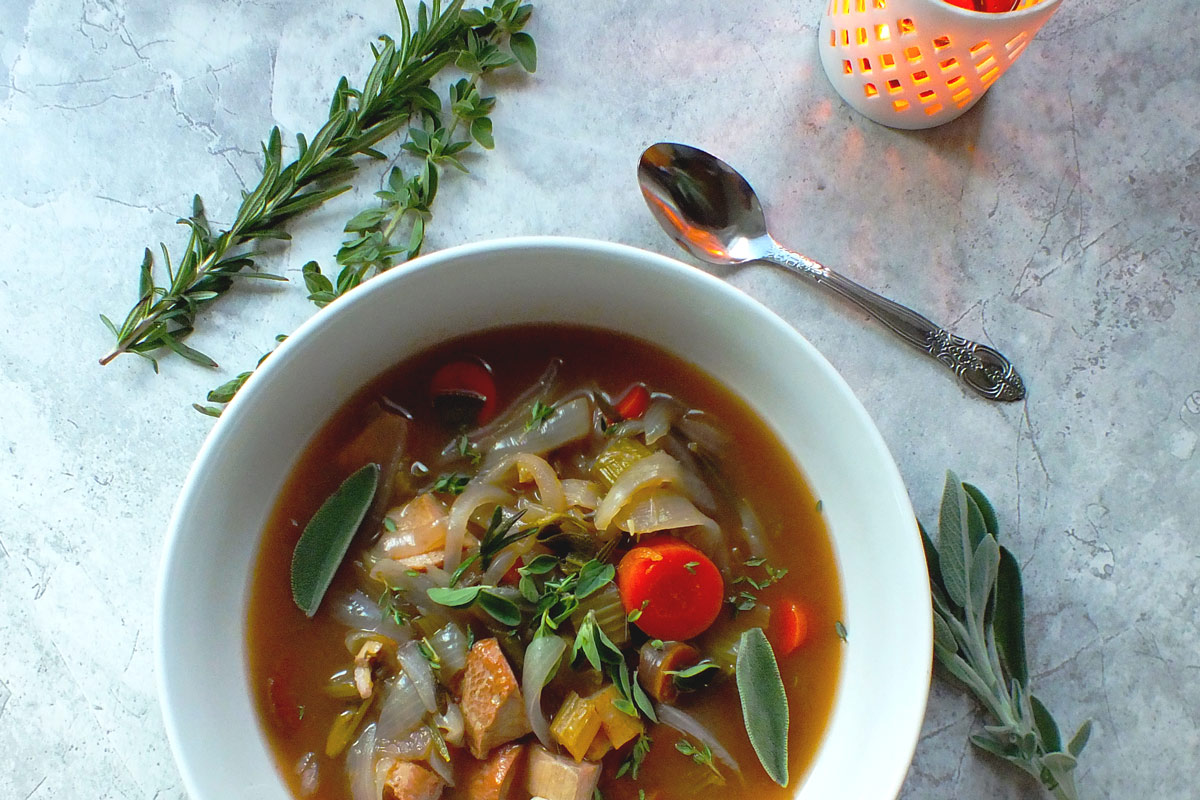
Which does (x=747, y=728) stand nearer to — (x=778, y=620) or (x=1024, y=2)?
(x=778, y=620)

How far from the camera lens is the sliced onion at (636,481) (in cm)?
168

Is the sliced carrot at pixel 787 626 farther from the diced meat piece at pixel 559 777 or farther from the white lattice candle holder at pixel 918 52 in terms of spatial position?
the white lattice candle holder at pixel 918 52

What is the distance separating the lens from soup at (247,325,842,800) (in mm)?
1667

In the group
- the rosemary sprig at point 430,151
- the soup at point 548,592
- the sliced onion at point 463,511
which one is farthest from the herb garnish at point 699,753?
the rosemary sprig at point 430,151

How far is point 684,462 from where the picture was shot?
1.79 m

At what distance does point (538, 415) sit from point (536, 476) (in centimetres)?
13

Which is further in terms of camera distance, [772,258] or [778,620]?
[772,258]

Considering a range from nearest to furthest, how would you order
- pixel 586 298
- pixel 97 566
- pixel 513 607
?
pixel 513 607, pixel 586 298, pixel 97 566

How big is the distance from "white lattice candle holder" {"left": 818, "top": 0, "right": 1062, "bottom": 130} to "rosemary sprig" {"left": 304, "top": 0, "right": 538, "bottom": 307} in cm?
64

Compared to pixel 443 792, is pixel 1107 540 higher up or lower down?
higher up

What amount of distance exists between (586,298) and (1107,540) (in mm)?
1204

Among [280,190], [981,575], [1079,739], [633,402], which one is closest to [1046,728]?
[1079,739]

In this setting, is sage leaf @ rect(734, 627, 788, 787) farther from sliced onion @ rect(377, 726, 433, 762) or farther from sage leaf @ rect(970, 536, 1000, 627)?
sliced onion @ rect(377, 726, 433, 762)

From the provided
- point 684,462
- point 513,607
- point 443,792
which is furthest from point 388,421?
point 443,792
